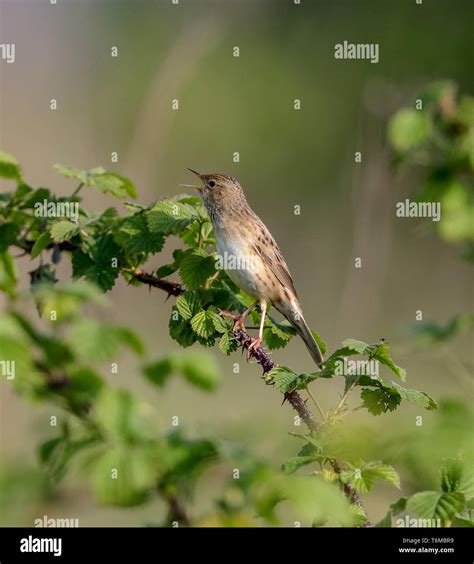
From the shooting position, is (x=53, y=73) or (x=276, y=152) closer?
(x=53, y=73)

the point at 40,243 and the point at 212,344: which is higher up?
the point at 40,243

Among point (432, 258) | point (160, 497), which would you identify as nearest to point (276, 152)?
point (432, 258)

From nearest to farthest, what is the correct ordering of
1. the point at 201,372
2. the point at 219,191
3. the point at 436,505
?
the point at 201,372 < the point at 436,505 < the point at 219,191

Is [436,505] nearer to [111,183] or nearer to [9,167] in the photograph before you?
[111,183]

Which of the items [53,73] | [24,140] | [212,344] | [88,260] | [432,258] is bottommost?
[212,344]

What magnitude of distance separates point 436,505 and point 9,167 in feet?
6.78

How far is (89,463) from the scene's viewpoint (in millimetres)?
1306

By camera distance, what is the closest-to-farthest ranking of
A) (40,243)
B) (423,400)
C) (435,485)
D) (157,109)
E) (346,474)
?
(435,485) → (346,474) → (423,400) → (40,243) → (157,109)

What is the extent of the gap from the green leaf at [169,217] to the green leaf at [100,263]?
15cm

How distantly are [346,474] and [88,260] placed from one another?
4.22ft

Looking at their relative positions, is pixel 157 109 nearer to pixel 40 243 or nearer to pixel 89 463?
pixel 40 243

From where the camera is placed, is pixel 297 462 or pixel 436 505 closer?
pixel 436 505

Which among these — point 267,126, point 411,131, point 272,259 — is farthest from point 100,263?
point 267,126

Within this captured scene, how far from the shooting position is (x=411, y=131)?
1.94 meters
